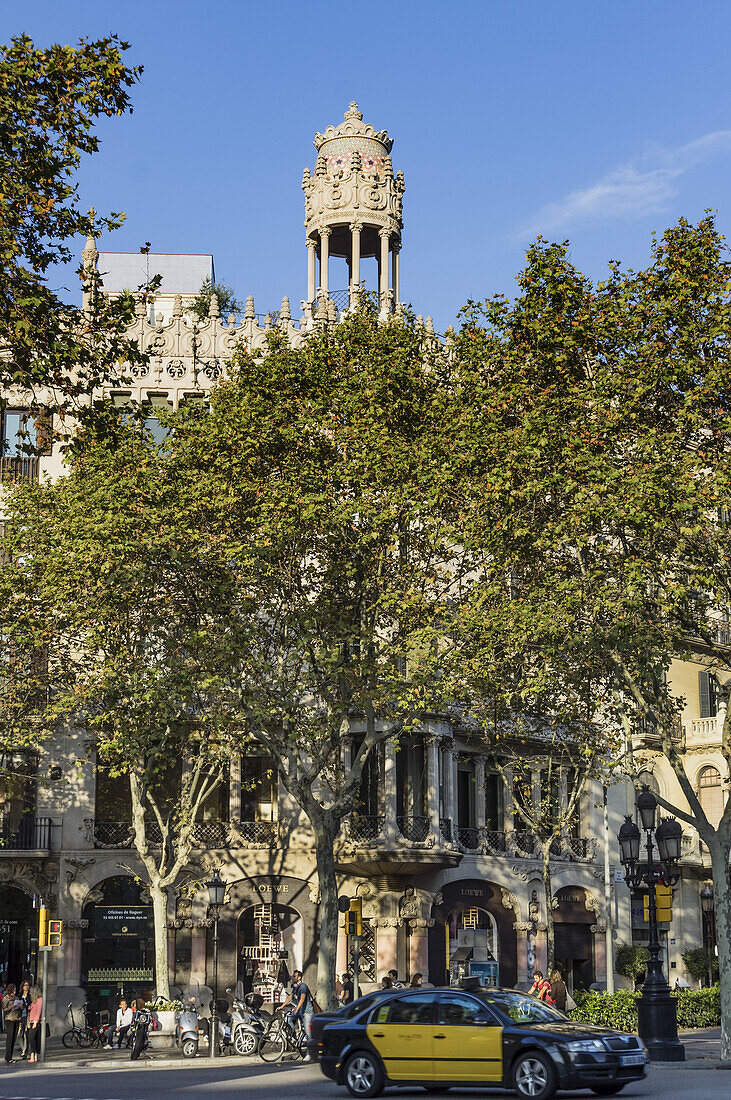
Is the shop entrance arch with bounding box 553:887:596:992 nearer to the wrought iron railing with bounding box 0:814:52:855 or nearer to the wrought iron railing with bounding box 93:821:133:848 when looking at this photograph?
the wrought iron railing with bounding box 93:821:133:848

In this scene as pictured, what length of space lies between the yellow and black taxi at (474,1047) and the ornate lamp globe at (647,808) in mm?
8894

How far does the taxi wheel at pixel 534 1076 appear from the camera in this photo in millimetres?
17562

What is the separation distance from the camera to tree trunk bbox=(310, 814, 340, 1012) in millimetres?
30891

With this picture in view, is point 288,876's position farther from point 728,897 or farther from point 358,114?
point 358,114

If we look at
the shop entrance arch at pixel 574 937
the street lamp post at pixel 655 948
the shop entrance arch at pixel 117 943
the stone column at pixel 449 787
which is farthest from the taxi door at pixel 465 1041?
the shop entrance arch at pixel 574 937

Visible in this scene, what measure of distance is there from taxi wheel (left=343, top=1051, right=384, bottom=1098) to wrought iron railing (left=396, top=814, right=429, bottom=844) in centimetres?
2322

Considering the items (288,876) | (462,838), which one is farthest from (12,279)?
(462,838)

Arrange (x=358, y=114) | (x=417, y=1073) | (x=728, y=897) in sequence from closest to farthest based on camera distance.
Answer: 1. (x=417, y=1073)
2. (x=728, y=897)
3. (x=358, y=114)

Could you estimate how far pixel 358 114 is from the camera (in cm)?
5094

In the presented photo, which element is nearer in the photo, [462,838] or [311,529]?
[311,529]

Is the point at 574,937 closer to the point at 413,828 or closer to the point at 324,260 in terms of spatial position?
the point at 413,828

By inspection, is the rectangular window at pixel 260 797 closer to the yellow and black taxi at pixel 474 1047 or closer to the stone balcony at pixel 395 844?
the stone balcony at pixel 395 844

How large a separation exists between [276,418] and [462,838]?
20.7 m

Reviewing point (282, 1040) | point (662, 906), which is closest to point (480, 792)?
point (662, 906)
